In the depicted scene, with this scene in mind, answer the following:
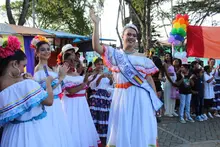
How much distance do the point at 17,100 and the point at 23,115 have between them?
18cm

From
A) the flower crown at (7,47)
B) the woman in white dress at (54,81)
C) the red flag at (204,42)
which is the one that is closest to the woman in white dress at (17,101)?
the flower crown at (7,47)

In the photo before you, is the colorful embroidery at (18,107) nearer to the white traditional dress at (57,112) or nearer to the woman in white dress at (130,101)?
the white traditional dress at (57,112)

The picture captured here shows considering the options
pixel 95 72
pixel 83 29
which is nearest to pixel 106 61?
pixel 95 72

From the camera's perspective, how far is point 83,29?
29.9 metres

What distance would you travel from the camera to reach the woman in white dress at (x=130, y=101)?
3551 mm

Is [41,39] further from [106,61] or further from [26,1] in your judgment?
[26,1]

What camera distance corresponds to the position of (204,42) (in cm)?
750

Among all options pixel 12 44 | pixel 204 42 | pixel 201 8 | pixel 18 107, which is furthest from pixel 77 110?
Result: pixel 201 8

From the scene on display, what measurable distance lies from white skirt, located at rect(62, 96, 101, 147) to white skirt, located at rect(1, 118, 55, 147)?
→ 169 centimetres

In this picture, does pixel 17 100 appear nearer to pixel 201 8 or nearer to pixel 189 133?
pixel 189 133

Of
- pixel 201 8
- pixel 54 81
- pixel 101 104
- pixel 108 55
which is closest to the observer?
pixel 108 55

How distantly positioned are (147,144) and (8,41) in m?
2.13

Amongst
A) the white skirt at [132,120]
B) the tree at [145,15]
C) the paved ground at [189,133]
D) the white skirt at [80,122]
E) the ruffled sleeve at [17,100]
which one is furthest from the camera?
the tree at [145,15]

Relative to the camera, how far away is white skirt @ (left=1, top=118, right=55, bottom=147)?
258cm
